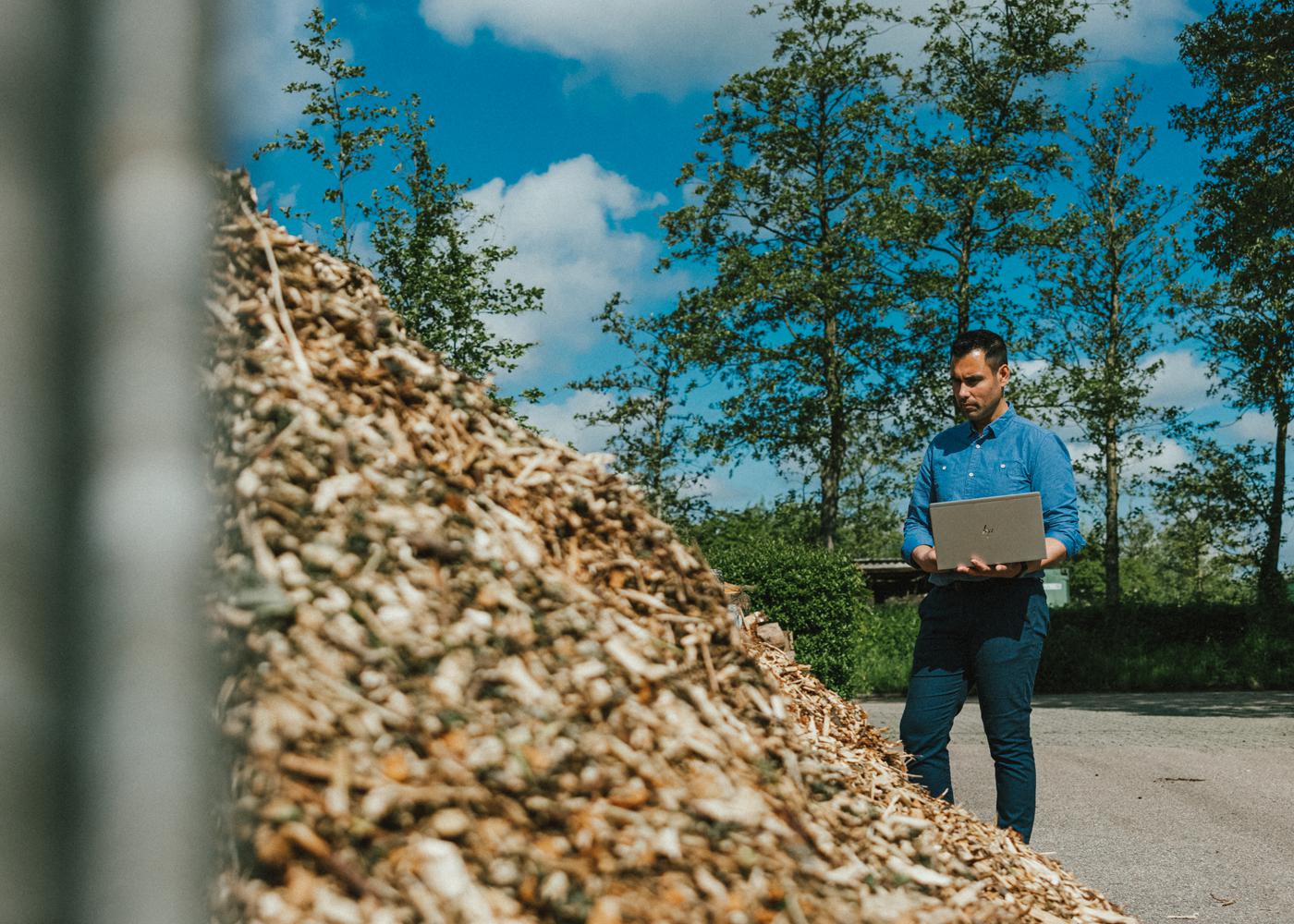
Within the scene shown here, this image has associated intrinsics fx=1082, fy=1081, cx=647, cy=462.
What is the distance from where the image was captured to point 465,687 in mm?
1855

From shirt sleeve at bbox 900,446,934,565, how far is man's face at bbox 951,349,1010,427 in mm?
275

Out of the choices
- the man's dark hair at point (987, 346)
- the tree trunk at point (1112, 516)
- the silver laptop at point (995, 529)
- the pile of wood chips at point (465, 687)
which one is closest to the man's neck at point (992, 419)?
the man's dark hair at point (987, 346)

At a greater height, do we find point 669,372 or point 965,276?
point 965,276

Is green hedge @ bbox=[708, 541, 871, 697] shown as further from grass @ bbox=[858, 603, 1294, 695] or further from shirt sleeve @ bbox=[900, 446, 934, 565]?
shirt sleeve @ bbox=[900, 446, 934, 565]

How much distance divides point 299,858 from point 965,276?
22486mm

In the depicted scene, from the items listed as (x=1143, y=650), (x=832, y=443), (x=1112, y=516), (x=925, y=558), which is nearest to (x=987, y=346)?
Result: (x=925, y=558)

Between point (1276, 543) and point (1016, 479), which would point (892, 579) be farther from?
point (1016, 479)

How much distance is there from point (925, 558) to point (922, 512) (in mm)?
413

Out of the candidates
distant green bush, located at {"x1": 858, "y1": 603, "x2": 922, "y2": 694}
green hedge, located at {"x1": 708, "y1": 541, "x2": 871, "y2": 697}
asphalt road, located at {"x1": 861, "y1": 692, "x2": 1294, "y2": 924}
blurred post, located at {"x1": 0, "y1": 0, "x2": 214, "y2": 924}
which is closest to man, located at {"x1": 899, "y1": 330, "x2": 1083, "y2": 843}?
asphalt road, located at {"x1": 861, "y1": 692, "x2": 1294, "y2": 924}

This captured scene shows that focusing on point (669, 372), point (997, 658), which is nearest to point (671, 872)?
point (997, 658)

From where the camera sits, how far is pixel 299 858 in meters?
1.51

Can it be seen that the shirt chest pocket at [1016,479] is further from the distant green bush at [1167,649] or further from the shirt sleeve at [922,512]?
the distant green bush at [1167,649]

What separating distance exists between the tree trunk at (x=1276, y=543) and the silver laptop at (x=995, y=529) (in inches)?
756

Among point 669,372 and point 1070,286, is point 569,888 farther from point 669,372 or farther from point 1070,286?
point 1070,286
